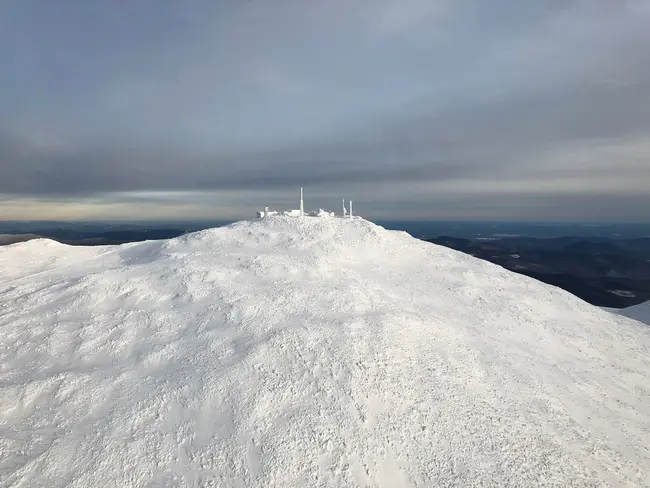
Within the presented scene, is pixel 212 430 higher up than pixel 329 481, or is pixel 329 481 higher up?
pixel 212 430

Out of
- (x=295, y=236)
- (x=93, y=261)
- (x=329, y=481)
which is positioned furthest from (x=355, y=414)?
(x=93, y=261)

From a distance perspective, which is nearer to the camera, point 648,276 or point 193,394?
point 193,394

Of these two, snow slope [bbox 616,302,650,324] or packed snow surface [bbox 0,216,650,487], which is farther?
snow slope [bbox 616,302,650,324]

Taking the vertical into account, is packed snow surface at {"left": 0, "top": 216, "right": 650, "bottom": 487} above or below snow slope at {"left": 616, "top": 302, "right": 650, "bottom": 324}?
above

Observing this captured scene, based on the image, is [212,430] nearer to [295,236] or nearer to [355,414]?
[355,414]

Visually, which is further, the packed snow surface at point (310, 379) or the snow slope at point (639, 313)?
the snow slope at point (639, 313)

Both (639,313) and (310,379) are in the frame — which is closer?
(310,379)

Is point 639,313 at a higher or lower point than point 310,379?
lower

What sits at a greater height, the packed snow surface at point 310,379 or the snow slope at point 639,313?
the packed snow surface at point 310,379
